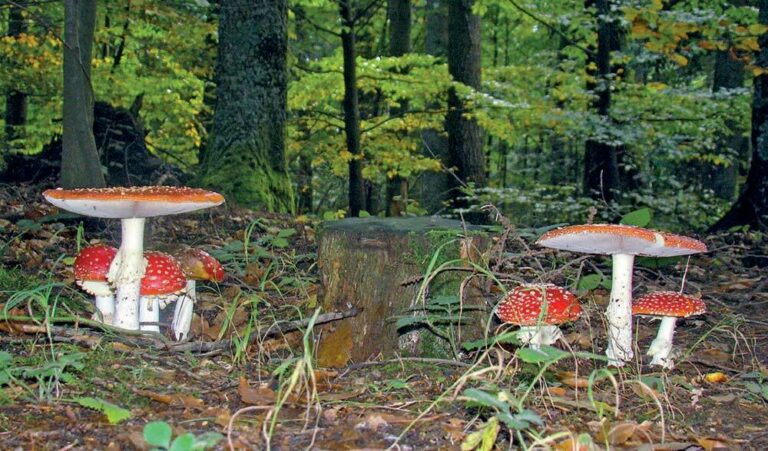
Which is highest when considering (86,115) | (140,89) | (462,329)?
(140,89)

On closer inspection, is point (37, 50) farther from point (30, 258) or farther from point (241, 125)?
point (30, 258)

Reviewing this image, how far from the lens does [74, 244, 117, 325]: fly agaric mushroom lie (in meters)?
3.22

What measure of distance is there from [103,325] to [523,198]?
352 inches

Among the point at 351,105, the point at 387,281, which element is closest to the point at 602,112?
the point at 351,105

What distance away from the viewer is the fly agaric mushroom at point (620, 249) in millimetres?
3049

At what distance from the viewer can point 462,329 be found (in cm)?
345

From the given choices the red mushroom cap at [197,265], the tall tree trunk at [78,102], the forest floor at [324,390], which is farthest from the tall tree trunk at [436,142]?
the red mushroom cap at [197,265]

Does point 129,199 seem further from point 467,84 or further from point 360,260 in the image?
point 467,84

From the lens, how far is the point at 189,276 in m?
3.44

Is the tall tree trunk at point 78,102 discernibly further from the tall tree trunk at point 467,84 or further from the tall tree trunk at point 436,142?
the tall tree trunk at point 436,142

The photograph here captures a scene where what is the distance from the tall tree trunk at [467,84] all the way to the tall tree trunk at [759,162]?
A: 4147mm

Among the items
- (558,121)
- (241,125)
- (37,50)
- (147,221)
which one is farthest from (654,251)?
(37,50)


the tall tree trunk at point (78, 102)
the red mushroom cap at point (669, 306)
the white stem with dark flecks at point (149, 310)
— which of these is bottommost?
the white stem with dark flecks at point (149, 310)

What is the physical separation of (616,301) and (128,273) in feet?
7.94
